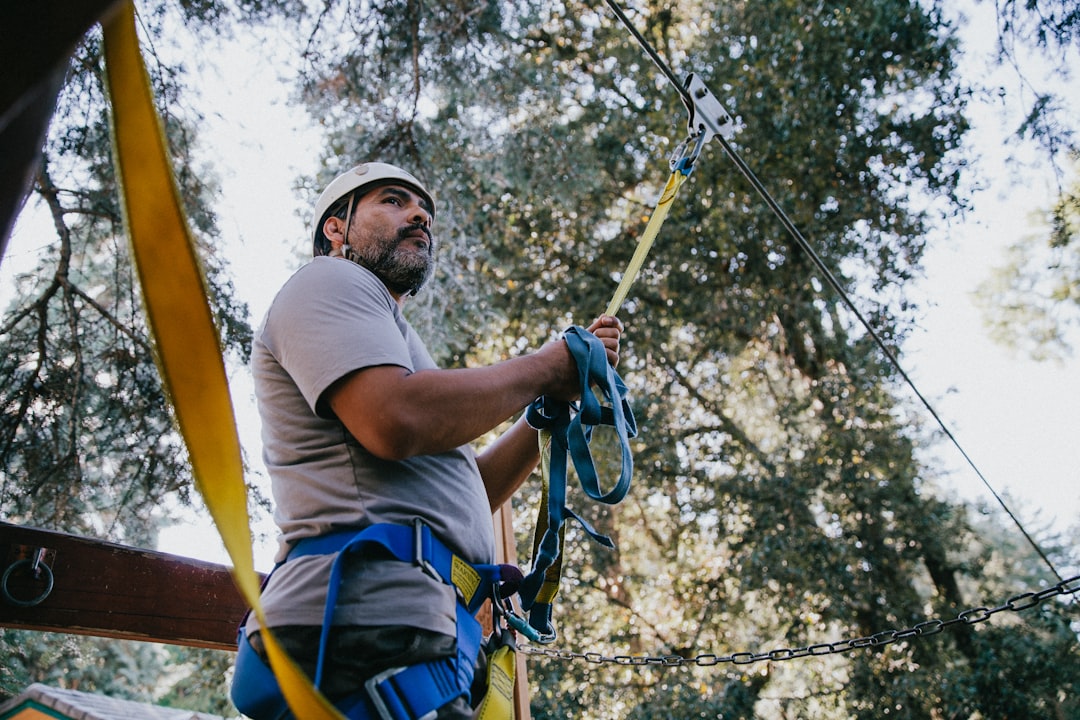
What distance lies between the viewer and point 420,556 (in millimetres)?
1127

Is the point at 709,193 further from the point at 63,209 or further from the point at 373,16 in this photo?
the point at 63,209

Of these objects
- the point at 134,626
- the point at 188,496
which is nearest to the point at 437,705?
the point at 134,626

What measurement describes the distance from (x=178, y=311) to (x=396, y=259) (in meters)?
0.92

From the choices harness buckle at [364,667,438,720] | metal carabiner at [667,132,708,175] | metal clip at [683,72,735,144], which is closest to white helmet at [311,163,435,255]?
metal carabiner at [667,132,708,175]

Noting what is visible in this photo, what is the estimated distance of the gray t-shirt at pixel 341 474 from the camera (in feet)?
3.63

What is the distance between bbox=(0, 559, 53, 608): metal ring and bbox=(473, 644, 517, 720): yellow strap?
108cm

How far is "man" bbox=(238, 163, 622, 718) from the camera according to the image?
43.1 inches

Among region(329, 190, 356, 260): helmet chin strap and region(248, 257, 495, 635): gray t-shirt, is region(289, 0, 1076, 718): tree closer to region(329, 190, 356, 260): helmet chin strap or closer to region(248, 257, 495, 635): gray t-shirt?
region(329, 190, 356, 260): helmet chin strap

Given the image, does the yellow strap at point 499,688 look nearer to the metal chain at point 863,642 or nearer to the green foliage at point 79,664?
the metal chain at point 863,642

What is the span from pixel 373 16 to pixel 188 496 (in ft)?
10.6

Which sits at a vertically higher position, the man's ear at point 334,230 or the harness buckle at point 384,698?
the man's ear at point 334,230

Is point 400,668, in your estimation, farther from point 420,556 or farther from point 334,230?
point 334,230

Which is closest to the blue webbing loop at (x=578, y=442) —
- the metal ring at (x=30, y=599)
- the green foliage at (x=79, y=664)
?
the metal ring at (x=30, y=599)

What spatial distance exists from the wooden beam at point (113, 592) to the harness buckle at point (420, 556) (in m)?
1.10
